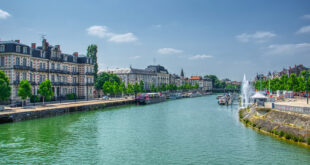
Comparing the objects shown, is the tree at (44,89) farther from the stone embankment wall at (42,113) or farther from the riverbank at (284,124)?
the riverbank at (284,124)

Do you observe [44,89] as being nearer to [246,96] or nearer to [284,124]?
[284,124]

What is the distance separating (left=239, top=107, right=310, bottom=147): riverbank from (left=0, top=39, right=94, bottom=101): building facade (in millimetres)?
48753

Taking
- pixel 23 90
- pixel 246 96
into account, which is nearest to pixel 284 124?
pixel 23 90

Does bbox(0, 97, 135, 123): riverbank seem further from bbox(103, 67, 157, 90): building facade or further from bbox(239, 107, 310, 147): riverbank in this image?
bbox(103, 67, 157, 90): building facade

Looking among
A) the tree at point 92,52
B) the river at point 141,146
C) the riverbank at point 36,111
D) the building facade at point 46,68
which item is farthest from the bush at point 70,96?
the river at point 141,146

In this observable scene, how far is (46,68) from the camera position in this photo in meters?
71.9

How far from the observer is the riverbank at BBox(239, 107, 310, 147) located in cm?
2831

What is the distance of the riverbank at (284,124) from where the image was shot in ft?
92.9

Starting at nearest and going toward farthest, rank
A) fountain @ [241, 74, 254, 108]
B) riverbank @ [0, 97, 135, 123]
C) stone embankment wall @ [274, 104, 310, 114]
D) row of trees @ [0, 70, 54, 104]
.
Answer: stone embankment wall @ [274, 104, 310, 114] < riverbank @ [0, 97, 135, 123] < row of trees @ [0, 70, 54, 104] < fountain @ [241, 74, 254, 108]

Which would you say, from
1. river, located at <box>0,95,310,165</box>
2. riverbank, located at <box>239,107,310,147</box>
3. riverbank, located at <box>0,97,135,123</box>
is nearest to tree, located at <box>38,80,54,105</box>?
riverbank, located at <box>0,97,135,123</box>

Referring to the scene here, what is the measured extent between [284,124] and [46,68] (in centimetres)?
5958

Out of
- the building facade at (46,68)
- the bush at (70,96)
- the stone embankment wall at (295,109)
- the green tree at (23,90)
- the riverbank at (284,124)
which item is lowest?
the riverbank at (284,124)

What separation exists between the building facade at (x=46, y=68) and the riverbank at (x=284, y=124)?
48.8 m

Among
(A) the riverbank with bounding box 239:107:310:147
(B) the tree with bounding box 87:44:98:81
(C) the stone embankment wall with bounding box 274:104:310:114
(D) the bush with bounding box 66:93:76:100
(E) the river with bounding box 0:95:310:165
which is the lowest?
(E) the river with bounding box 0:95:310:165
